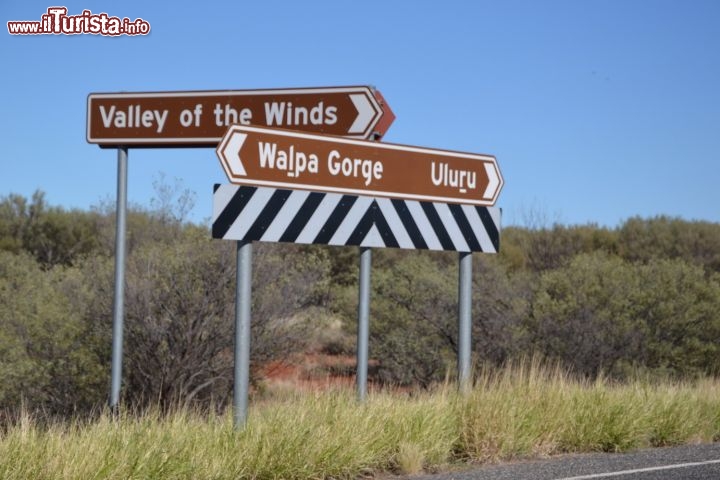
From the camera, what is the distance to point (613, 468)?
25.8 ft

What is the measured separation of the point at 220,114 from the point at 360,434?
4152 mm

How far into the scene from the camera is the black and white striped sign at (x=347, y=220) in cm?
814

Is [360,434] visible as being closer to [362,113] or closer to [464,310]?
[464,310]

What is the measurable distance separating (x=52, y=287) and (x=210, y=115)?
10.0 meters

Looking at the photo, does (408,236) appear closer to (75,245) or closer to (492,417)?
(492,417)

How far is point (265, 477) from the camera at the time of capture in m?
7.01

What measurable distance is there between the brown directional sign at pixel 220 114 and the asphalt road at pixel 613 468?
11.7 feet

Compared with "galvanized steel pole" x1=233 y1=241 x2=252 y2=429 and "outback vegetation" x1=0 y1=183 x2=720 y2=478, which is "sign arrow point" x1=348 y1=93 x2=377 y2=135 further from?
"outback vegetation" x1=0 y1=183 x2=720 y2=478

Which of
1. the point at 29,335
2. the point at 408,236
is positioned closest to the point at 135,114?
the point at 408,236

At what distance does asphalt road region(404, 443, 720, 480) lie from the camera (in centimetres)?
743

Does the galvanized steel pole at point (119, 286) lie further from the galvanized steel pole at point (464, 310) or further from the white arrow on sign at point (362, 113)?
the galvanized steel pole at point (464, 310)

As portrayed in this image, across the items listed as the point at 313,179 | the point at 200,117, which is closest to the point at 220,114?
the point at 200,117

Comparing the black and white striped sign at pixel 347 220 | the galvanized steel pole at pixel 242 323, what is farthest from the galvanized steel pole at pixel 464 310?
the galvanized steel pole at pixel 242 323

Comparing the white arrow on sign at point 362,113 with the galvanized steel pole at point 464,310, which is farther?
the galvanized steel pole at point 464,310
